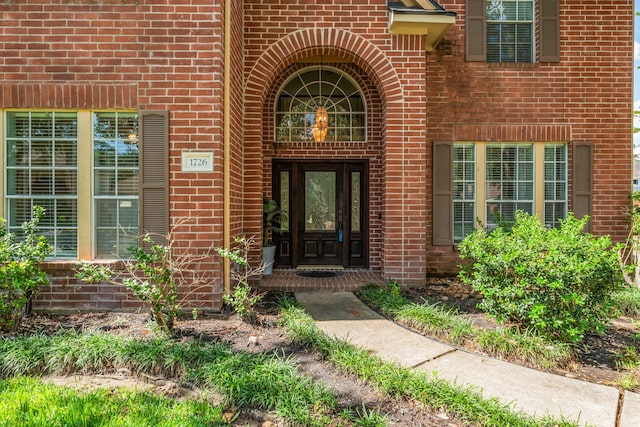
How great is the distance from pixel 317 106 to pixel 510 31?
3.77m

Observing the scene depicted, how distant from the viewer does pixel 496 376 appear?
10.6 feet

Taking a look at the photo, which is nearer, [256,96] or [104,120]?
[104,120]

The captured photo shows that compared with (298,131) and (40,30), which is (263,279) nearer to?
(298,131)

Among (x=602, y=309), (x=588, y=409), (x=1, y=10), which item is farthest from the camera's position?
(x=1, y=10)

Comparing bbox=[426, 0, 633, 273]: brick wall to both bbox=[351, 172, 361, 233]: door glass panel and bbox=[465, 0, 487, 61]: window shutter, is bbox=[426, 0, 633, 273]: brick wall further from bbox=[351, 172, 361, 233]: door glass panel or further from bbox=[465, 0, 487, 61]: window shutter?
bbox=[351, 172, 361, 233]: door glass panel

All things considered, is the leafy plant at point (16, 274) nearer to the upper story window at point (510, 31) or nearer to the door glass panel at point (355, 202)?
the door glass panel at point (355, 202)

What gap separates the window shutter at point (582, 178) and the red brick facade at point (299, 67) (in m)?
0.16

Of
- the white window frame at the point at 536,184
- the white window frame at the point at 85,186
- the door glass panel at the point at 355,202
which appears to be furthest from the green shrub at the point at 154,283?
the white window frame at the point at 536,184

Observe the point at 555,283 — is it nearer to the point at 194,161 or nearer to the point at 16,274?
the point at 194,161

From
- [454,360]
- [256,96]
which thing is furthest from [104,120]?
[454,360]

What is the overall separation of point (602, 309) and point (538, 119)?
430 cm

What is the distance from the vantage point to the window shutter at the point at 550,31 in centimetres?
701

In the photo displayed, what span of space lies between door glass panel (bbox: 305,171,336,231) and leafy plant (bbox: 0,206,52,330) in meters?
4.39

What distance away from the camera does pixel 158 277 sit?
12.8 ft
